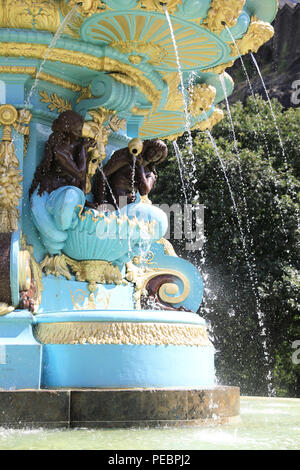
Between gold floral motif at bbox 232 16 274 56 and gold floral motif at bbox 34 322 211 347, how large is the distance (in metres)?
3.38

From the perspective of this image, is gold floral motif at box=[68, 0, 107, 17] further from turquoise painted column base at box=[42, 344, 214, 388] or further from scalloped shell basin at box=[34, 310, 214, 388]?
turquoise painted column base at box=[42, 344, 214, 388]

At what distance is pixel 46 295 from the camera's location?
7328 mm

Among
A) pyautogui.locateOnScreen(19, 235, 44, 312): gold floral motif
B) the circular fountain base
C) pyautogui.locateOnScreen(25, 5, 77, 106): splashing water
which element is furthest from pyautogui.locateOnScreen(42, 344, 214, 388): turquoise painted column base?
pyautogui.locateOnScreen(25, 5, 77, 106): splashing water

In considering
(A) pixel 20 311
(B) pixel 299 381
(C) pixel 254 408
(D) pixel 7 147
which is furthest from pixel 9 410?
(B) pixel 299 381

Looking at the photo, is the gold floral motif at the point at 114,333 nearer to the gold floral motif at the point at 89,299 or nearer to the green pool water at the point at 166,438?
the green pool water at the point at 166,438

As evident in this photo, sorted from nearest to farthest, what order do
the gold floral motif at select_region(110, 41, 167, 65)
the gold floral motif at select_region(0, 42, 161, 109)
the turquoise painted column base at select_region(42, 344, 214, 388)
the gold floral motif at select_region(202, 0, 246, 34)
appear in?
the turquoise painted column base at select_region(42, 344, 214, 388) < the gold floral motif at select_region(202, 0, 246, 34) < the gold floral motif at select_region(0, 42, 161, 109) < the gold floral motif at select_region(110, 41, 167, 65)

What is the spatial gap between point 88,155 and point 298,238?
10273 millimetres

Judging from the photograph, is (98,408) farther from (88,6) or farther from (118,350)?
(88,6)

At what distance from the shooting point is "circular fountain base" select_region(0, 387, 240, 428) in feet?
18.3

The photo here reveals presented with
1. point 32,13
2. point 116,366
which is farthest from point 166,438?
point 32,13

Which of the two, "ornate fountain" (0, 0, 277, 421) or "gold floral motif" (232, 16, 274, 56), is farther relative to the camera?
"gold floral motif" (232, 16, 274, 56)

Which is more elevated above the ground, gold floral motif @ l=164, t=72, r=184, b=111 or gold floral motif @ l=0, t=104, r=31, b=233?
gold floral motif @ l=164, t=72, r=184, b=111

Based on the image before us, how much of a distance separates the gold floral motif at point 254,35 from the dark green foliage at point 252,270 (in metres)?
9.22
